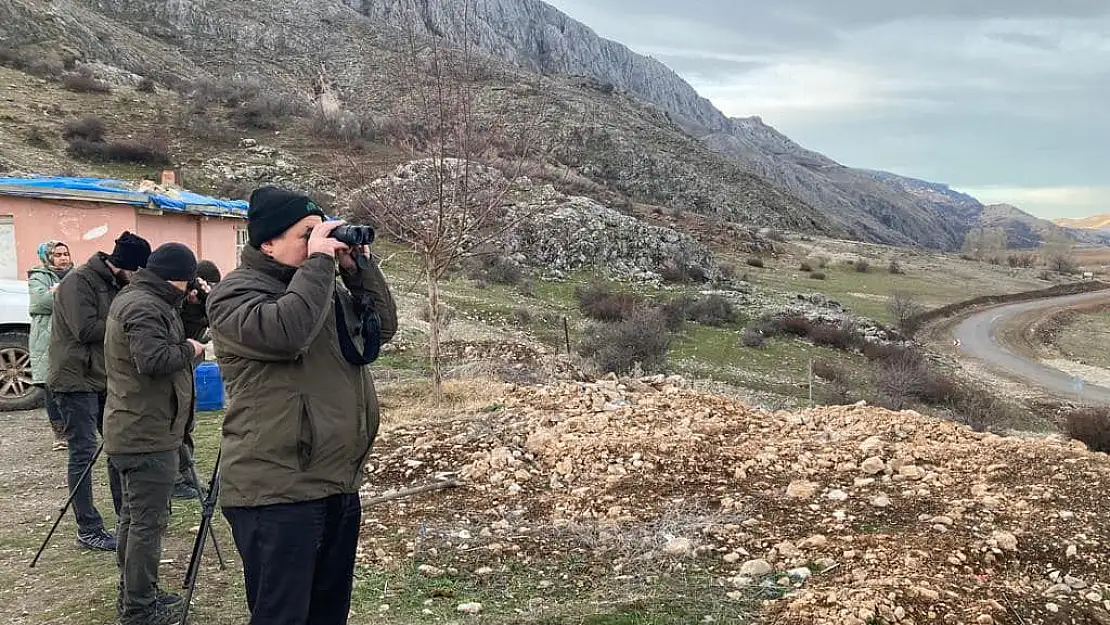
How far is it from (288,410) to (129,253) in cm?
279

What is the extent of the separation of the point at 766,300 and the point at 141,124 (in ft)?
93.0

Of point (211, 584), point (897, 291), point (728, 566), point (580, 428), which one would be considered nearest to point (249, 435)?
point (211, 584)

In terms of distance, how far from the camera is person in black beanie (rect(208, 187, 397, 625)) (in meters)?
2.44

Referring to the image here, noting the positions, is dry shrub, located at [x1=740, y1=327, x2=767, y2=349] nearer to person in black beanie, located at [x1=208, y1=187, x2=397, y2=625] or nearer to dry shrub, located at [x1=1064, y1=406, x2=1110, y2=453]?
dry shrub, located at [x1=1064, y1=406, x2=1110, y2=453]

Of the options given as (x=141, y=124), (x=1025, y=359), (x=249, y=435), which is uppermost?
(x=141, y=124)

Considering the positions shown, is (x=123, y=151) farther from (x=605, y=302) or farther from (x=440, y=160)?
(x=440, y=160)

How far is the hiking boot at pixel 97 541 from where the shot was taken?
4.75 meters

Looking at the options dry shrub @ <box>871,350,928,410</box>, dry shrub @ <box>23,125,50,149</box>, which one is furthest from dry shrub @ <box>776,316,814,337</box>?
dry shrub @ <box>23,125,50,149</box>

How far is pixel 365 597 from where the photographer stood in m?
4.12

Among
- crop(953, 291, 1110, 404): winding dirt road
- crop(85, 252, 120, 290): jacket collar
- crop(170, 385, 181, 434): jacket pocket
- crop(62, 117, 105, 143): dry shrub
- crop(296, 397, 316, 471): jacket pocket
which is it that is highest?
crop(62, 117, 105, 143): dry shrub

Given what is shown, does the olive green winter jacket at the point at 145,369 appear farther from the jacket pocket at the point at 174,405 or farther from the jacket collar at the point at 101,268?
the jacket collar at the point at 101,268

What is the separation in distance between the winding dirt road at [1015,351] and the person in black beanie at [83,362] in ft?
60.7

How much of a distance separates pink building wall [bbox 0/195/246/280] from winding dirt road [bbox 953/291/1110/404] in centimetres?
1847

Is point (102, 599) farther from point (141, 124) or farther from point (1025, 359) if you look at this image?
point (141, 124)
